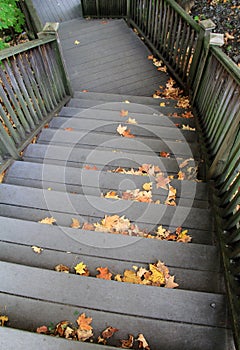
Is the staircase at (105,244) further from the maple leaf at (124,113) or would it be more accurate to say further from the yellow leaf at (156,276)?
the maple leaf at (124,113)

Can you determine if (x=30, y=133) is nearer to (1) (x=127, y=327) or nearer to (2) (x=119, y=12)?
(1) (x=127, y=327)

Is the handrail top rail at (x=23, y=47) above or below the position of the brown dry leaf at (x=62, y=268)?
above

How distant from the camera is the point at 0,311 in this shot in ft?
5.64

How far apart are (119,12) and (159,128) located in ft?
16.2

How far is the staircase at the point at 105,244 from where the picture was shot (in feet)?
5.47

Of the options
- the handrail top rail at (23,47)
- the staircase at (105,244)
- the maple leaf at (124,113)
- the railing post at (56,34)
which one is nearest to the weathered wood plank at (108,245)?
the staircase at (105,244)

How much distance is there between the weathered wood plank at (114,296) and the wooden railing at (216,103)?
165mm

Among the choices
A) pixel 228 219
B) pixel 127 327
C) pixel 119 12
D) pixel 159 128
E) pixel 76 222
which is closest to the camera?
pixel 127 327

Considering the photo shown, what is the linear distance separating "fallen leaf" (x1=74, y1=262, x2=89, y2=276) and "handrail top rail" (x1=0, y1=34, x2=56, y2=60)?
218 cm

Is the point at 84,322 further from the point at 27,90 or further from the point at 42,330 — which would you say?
the point at 27,90

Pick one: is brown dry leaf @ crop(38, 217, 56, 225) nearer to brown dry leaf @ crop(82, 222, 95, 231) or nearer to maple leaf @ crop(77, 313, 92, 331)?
brown dry leaf @ crop(82, 222, 95, 231)

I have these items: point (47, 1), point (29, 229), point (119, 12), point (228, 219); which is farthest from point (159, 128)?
point (47, 1)

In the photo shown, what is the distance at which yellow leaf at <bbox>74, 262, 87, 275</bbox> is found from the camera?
1.98 meters

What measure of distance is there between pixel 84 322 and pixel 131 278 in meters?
0.48
